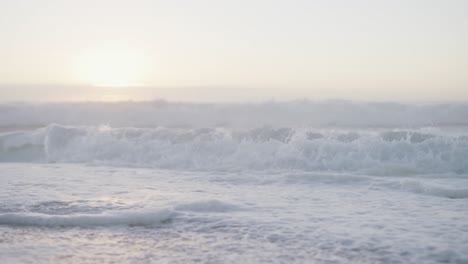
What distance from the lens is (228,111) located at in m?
24.7

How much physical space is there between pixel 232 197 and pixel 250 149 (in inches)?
184

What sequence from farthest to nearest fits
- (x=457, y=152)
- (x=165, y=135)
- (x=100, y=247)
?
(x=165, y=135), (x=457, y=152), (x=100, y=247)

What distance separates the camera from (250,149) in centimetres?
1203

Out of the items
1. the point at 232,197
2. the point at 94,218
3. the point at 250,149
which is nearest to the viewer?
the point at 94,218

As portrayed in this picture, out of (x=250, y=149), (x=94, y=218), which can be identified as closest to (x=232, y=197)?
(x=94, y=218)

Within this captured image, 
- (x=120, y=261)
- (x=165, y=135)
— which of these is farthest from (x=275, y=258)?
(x=165, y=135)

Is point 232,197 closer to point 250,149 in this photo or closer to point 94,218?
point 94,218

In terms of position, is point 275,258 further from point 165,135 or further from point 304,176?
point 165,135

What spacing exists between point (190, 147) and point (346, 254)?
8.45 meters

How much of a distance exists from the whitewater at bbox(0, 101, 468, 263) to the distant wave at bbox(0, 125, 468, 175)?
0.04m

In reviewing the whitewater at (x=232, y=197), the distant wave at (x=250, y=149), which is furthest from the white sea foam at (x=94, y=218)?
the distant wave at (x=250, y=149)

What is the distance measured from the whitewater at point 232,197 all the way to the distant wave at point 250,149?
1.5 inches

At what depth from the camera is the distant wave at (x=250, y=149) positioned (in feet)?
35.2

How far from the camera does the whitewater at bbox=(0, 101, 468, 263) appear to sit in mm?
4762
